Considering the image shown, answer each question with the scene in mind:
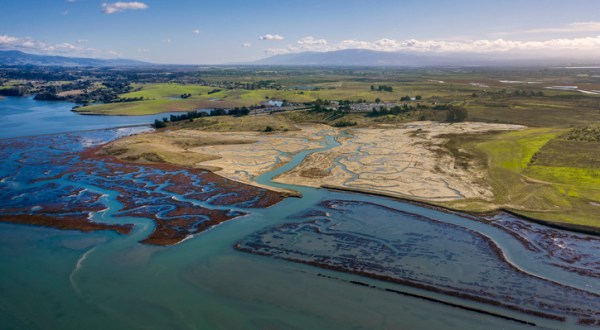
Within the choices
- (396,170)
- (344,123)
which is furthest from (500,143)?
(344,123)

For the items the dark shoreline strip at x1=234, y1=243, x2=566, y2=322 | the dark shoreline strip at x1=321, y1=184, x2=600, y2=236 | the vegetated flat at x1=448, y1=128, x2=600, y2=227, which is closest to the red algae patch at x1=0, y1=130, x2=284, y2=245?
the dark shoreline strip at x1=321, y1=184, x2=600, y2=236

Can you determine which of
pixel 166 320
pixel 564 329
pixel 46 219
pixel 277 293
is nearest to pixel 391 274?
pixel 277 293

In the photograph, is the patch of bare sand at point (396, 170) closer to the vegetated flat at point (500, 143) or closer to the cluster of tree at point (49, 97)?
the vegetated flat at point (500, 143)

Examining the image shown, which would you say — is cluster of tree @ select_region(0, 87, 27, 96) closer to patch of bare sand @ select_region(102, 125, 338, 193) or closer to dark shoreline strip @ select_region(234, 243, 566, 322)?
patch of bare sand @ select_region(102, 125, 338, 193)

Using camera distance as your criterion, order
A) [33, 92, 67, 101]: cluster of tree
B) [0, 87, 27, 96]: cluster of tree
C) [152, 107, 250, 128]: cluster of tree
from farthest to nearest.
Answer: [0, 87, 27, 96]: cluster of tree
[33, 92, 67, 101]: cluster of tree
[152, 107, 250, 128]: cluster of tree

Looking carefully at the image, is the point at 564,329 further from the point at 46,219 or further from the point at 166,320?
the point at 46,219

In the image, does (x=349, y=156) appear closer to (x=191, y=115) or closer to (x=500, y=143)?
(x=500, y=143)

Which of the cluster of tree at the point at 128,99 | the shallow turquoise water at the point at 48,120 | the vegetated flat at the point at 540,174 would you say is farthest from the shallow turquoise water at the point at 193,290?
the cluster of tree at the point at 128,99
